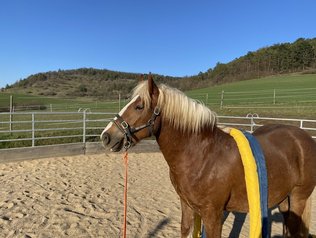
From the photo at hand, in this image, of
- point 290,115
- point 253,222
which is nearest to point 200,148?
point 253,222

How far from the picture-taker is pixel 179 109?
2.37m

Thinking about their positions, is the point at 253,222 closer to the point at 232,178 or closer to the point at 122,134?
the point at 232,178

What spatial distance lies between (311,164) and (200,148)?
1.28 metres

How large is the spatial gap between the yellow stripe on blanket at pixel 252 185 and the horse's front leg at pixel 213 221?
28 cm

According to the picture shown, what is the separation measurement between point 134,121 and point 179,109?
37 centimetres

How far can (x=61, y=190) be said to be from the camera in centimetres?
525

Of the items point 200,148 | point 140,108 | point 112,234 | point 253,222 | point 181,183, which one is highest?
point 140,108

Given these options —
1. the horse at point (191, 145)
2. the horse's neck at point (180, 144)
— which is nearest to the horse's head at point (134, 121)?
the horse at point (191, 145)

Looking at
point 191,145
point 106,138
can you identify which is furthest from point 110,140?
point 191,145

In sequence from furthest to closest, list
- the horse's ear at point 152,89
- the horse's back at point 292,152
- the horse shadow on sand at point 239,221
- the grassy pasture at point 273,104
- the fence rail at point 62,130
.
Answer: the grassy pasture at point 273,104 < the fence rail at point 62,130 < the horse shadow on sand at point 239,221 < the horse's back at point 292,152 < the horse's ear at point 152,89

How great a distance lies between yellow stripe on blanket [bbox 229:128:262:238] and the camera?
7.82 ft

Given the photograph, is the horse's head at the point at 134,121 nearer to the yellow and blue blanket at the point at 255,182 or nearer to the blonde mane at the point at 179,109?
the blonde mane at the point at 179,109

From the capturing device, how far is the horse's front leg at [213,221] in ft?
7.87

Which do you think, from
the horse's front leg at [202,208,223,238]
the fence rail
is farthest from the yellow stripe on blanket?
the fence rail
